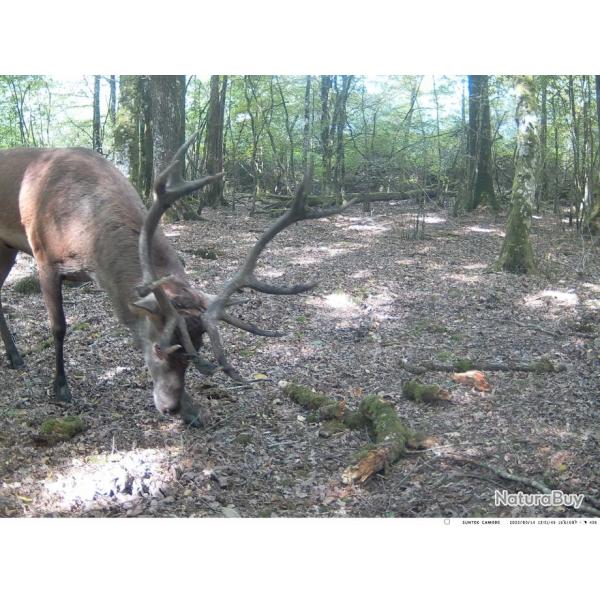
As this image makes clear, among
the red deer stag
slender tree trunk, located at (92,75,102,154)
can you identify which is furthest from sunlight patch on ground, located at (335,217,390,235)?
slender tree trunk, located at (92,75,102,154)

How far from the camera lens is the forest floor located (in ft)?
11.2

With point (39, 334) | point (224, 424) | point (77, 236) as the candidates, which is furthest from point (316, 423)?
point (39, 334)

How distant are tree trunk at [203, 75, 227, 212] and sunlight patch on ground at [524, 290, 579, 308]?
320 inches

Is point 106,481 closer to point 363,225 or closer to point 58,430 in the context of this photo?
point 58,430

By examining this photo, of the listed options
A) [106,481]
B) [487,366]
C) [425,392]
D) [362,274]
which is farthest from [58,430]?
[362,274]

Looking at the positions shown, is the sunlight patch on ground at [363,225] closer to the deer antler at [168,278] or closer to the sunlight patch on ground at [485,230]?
the sunlight patch on ground at [485,230]

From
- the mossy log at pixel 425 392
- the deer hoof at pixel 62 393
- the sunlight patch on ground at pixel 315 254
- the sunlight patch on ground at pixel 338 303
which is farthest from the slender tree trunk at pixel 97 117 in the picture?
the mossy log at pixel 425 392

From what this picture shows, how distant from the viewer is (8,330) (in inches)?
220

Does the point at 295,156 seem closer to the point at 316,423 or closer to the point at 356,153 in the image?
the point at 356,153

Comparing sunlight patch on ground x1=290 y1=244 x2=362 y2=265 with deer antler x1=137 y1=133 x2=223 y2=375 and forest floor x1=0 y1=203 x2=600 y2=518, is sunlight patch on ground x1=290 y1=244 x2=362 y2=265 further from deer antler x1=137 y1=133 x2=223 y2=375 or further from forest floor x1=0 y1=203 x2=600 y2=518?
deer antler x1=137 y1=133 x2=223 y2=375

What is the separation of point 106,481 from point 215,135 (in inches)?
479

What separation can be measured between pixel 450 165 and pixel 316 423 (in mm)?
10631

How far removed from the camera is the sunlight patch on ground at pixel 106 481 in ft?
11.1

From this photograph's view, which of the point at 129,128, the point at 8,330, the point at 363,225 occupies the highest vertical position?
the point at 129,128
